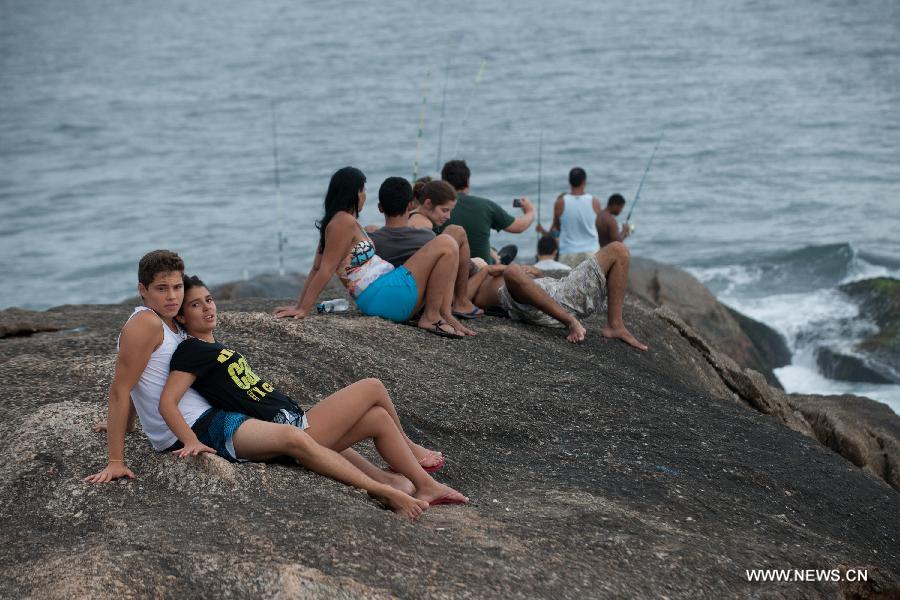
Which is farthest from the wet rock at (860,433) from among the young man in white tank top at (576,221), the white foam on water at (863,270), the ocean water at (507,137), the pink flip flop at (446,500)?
the white foam on water at (863,270)

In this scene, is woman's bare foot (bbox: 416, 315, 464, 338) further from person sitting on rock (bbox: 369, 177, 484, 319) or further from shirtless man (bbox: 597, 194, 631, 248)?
shirtless man (bbox: 597, 194, 631, 248)

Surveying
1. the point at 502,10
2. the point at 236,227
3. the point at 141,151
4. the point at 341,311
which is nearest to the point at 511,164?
the point at 236,227

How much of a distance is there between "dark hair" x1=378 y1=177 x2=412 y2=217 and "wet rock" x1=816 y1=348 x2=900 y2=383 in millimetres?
8422

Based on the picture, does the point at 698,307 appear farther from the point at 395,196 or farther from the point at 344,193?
the point at 344,193

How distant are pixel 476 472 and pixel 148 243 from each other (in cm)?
1997

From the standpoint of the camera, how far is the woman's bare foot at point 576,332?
769 cm

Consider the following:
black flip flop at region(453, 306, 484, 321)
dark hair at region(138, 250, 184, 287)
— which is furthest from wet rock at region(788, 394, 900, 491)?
dark hair at region(138, 250, 184, 287)

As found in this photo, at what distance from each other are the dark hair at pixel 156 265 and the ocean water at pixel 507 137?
7.05 metres

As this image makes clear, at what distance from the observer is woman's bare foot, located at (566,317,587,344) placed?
25.2 feet

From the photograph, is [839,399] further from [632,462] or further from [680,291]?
[632,462]

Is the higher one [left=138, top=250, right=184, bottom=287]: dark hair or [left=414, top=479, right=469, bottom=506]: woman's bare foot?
[left=138, top=250, right=184, bottom=287]: dark hair

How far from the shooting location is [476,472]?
561 centimetres

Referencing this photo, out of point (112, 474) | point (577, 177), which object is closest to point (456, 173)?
point (577, 177)

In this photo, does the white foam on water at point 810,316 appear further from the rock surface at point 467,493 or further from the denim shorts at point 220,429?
the denim shorts at point 220,429
